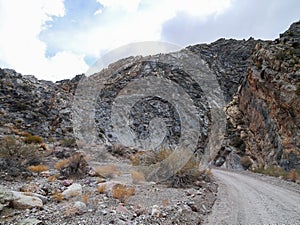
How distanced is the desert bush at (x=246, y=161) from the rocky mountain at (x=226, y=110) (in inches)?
3.9

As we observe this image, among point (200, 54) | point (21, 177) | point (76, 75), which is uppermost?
point (200, 54)

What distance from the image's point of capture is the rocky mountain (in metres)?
18.1

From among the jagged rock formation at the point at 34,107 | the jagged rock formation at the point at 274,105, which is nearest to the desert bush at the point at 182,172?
the jagged rock formation at the point at 274,105

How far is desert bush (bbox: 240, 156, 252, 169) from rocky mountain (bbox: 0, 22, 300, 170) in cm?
10

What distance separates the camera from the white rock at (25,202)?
225 inches

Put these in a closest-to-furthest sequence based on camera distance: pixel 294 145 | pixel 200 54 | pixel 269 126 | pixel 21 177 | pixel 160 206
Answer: pixel 160 206 < pixel 21 177 < pixel 294 145 < pixel 269 126 < pixel 200 54

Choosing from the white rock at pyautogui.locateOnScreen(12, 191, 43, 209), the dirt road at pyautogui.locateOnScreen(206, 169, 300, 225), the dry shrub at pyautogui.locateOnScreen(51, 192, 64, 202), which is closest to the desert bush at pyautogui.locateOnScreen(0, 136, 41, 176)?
the dry shrub at pyautogui.locateOnScreen(51, 192, 64, 202)

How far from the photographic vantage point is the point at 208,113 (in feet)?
125

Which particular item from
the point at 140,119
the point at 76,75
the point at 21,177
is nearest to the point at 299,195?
the point at 21,177

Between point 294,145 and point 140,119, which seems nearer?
point 294,145

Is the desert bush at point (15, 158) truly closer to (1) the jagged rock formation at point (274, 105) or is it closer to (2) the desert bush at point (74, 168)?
(2) the desert bush at point (74, 168)

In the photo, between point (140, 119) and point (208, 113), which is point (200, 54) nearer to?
point (208, 113)

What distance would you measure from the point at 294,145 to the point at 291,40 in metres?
10.2

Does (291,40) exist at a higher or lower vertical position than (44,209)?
higher
